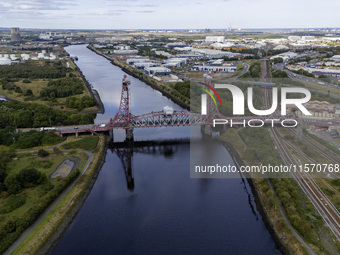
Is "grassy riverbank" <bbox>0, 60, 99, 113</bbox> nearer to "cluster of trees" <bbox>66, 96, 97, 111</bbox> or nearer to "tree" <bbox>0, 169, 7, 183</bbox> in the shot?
"cluster of trees" <bbox>66, 96, 97, 111</bbox>

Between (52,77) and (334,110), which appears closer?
(334,110)

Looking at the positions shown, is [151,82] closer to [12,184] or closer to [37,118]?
[37,118]

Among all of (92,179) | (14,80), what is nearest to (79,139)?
(92,179)

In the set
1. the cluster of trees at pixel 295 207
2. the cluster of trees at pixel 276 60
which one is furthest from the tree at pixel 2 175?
the cluster of trees at pixel 276 60

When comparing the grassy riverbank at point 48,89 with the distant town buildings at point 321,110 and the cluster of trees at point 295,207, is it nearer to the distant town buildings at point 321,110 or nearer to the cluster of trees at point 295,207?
the distant town buildings at point 321,110

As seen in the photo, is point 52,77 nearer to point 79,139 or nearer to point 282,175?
point 79,139

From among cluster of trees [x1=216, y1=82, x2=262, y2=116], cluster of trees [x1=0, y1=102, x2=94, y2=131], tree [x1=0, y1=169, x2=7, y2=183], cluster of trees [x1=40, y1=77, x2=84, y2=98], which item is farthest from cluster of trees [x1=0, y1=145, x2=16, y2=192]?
cluster of trees [x1=216, y1=82, x2=262, y2=116]
